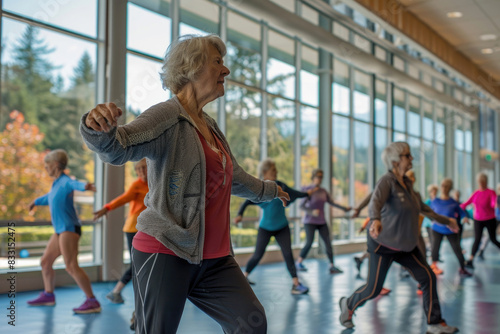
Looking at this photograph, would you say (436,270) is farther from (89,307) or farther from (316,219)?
(89,307)

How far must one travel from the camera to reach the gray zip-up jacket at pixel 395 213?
423cm

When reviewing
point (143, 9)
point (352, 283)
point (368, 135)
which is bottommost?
point (352, 283)

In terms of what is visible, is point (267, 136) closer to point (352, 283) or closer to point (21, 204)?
point (352, 283)

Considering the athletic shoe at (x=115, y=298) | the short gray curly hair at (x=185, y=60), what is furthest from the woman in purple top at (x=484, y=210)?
the short gray curly hair at (x=185, y=60)

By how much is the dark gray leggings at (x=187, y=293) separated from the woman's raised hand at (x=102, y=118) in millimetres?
507

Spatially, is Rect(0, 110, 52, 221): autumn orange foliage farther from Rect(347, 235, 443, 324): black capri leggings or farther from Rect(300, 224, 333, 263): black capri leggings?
Rect(347, 235, 443, 324): black capri leggings

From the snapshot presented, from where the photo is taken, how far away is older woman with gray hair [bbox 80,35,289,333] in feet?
5.75

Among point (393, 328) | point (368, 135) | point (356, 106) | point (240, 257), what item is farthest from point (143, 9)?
point (368, 135)

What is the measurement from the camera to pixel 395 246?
13.8ft

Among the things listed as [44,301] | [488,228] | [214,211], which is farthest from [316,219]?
[214,211]

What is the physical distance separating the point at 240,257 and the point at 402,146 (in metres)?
5.12

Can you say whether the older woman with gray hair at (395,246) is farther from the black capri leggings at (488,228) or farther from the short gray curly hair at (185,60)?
the black capri leggings at (488,228)

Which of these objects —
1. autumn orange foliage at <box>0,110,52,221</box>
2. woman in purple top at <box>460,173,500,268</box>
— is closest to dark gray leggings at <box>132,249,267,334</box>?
autumn orange foliage at <box>0,110,52,221</box>

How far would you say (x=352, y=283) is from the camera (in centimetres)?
729
